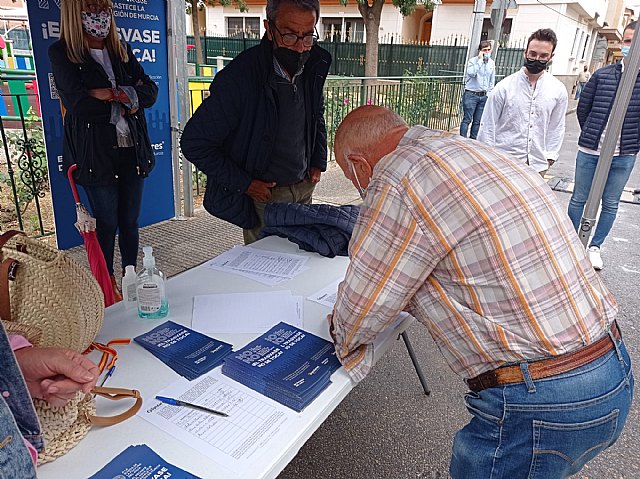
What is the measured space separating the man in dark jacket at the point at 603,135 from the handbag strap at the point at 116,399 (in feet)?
12.6

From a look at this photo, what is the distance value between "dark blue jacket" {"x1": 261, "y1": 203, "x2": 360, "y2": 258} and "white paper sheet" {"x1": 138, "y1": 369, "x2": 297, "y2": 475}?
91 cm

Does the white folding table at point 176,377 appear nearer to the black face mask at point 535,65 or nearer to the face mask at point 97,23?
the face mask at point 97,23

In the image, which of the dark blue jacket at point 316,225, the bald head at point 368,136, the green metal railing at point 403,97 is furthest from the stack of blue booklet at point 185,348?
the green metal railing at point 403,97

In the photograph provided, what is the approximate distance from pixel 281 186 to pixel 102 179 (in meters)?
1.03

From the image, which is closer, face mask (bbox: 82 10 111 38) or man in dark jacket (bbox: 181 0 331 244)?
man in dark jacket (bbox: 181 0 331 244)

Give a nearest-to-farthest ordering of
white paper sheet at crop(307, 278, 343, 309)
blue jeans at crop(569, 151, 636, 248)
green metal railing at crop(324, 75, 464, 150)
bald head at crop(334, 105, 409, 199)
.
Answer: bald head at crop(334, 105, 409, 199) < white paper sheet at crop(307, 278, 343, 309) < blue jeans at crop(569, 151, 636, 248) < green metal railing at crop(324, 75, 464, 150)

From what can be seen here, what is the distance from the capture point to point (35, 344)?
1.08 m

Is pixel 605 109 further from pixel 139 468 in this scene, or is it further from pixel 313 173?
pixel 139 468

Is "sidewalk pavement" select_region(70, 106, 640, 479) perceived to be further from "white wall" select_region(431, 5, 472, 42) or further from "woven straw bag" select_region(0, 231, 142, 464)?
"white wall" select_region(431, 5, 472, 42)

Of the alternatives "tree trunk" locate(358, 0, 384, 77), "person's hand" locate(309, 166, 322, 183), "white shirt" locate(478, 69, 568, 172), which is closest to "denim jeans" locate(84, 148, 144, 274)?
"person's hand" locate(309, 166, 322, 183)

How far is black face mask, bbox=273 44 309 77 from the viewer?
2.19 m

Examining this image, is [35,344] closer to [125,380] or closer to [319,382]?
[125,380]

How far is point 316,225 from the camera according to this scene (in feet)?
6.81

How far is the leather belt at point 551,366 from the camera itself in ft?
3.60
